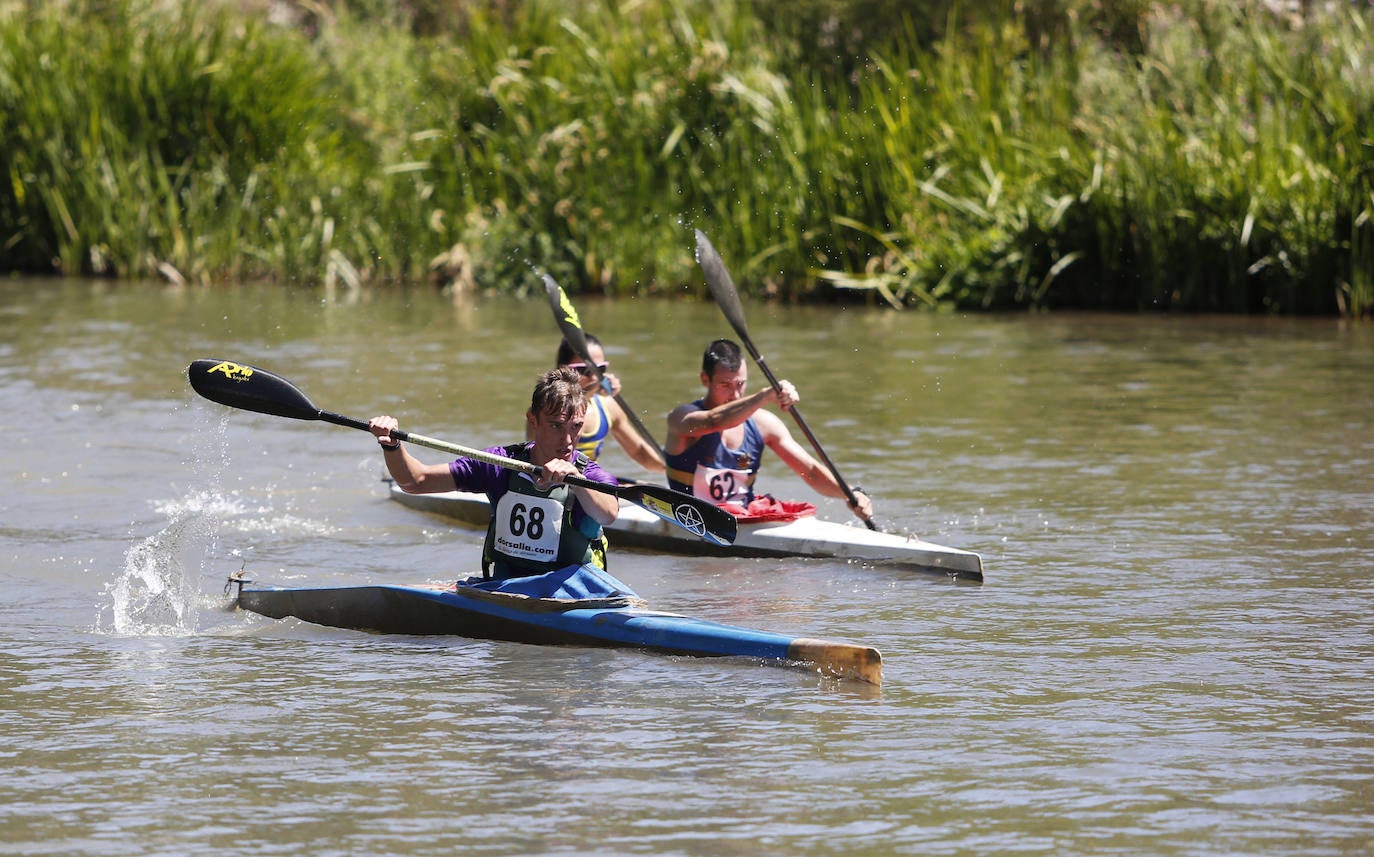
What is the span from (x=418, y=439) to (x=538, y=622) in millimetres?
815

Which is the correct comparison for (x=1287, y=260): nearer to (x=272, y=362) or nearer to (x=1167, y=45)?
(x=1167, y=45)

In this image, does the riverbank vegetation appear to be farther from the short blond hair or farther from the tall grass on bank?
the short blond hair

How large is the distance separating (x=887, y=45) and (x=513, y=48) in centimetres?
377

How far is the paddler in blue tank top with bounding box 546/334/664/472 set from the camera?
915cm

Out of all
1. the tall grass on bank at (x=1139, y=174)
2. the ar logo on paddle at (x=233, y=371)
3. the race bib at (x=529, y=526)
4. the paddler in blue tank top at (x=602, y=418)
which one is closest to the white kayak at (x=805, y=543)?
the paddler in blue tank top at (x=602, y=418)

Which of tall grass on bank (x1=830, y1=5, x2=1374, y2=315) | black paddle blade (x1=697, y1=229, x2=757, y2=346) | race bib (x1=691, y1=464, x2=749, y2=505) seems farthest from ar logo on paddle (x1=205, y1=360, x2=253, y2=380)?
tall grass on bank (x1=830, y1=5, x2=1374, y2=315)

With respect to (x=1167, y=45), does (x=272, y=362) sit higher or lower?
lower

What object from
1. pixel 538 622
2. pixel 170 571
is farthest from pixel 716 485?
pixel 170 571

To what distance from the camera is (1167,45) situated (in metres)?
18.7

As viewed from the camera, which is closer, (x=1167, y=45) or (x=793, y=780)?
(x=793, y=780)

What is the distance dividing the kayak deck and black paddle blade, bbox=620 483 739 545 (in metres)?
0.49

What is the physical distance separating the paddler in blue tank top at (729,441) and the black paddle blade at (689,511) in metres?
1.34

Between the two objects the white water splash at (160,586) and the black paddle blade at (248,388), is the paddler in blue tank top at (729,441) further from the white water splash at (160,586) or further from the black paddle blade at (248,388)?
the white water splash at (160,586)

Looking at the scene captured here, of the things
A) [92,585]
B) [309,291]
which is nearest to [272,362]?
[309,291]
